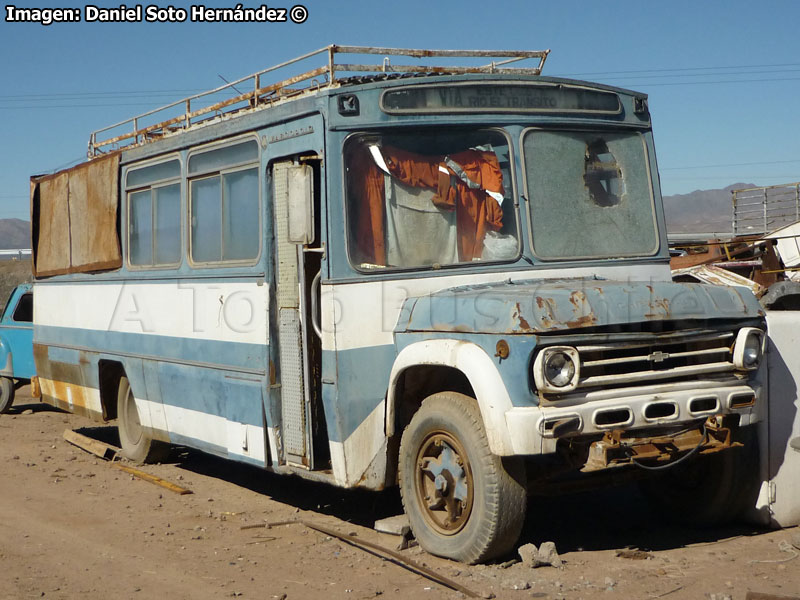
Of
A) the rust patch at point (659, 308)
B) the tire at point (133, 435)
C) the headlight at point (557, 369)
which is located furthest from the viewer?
the tire at point (133, 435)

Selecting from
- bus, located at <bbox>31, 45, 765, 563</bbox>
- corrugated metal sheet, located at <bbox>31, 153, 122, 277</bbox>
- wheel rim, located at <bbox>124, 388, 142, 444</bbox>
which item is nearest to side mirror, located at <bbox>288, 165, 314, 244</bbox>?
bus, located at <bbox>31, 45, 765, 563</bbox>

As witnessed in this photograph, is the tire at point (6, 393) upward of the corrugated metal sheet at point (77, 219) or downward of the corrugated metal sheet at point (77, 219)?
downward

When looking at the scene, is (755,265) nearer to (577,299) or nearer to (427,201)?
(427,201)

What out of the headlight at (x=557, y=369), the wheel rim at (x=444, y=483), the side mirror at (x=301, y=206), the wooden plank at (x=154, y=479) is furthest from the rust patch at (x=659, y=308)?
the wooden plank at (x=154, y=479)

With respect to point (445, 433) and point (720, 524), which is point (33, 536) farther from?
point (720, 524)

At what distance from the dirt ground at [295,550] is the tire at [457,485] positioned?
0.16 m

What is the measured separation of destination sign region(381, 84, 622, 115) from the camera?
21.3ft

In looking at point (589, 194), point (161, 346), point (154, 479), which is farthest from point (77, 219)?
point (589, 194)

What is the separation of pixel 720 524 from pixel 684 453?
1.22 m

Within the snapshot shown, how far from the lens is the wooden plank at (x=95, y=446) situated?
10633 millimetres

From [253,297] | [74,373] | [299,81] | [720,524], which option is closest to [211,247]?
[253,297]

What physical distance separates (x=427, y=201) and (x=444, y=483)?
180cm

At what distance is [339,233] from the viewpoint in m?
6.44

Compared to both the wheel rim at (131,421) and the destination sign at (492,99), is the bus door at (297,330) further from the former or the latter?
the wheel rim at (131,421)
